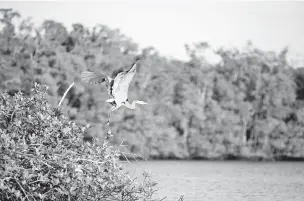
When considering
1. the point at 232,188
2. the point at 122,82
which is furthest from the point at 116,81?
the point at 232,188

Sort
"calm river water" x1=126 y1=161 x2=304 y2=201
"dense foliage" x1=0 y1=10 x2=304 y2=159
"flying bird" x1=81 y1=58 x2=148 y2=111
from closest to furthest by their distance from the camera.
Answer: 1. "flying bird" x1=81 y1=58 x2=148 y2=111
2. "calm river water" x1=126 y1=161 x2=304 y2=201
3. "dense foliage" x1=0 y1=10 x2=304 y2=159

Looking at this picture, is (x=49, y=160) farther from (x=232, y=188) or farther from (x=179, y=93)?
(x=179, y=93)

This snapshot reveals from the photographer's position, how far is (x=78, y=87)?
3334 cm

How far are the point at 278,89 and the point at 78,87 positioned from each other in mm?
16422

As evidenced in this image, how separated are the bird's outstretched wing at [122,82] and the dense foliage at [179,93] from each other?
26277mm

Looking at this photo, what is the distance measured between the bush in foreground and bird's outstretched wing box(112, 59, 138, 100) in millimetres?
758

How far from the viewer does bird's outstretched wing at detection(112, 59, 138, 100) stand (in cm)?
714

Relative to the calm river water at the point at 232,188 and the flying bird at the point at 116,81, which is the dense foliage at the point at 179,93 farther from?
the flying bird at the point at 116,81

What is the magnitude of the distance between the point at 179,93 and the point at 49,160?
34318 millimetres

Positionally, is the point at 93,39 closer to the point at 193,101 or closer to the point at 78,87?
the point at 78,87

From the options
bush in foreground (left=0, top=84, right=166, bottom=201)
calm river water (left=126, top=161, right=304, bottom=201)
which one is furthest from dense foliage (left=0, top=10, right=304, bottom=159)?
bush in foreground (left=0, top=84, right=166, bottom=201)

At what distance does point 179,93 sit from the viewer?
4044 cm

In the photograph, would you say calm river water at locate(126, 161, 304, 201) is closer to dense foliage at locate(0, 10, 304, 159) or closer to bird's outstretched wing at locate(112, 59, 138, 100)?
bird's outstretched wing at locate(112, 59, 138, 100)

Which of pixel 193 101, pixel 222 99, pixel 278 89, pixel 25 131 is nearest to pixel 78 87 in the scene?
pixel 193 101
